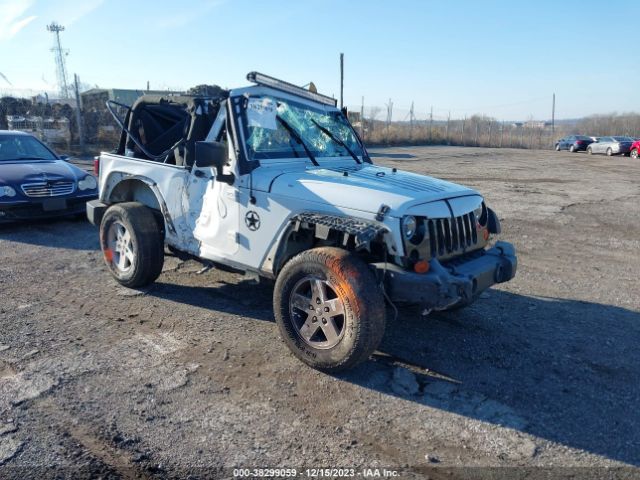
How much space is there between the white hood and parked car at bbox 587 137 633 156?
33.3m

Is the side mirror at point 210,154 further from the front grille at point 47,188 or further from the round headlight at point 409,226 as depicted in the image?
the front grille at point 47,188

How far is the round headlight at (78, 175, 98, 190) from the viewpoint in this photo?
8.84 meters

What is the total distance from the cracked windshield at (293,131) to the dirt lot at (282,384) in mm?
1592

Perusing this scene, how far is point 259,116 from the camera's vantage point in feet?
15.6

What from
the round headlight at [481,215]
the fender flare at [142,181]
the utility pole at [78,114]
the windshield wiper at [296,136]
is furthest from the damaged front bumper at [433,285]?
the utility pole at [78,114]

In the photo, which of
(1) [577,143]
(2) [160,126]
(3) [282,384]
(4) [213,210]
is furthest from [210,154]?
(1) [577,143]

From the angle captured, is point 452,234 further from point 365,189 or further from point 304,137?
point 304,137

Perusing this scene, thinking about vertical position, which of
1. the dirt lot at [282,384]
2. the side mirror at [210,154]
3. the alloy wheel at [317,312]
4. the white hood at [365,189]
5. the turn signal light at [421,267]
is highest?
the side mirror at [210,154]

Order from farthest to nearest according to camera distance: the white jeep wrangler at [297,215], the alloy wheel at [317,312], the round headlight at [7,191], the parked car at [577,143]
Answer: the parked car at [577,143]
the round headlight at [7,191]
the alloy wheel at [317,312]
the white jeep wrangler at [297,215]

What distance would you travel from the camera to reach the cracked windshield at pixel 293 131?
4.72 metres

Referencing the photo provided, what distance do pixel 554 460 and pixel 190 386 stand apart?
7.83ft

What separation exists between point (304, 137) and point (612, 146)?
34.1 meters

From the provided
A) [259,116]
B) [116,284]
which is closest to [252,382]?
[259,116]

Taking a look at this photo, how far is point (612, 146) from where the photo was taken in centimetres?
3316
